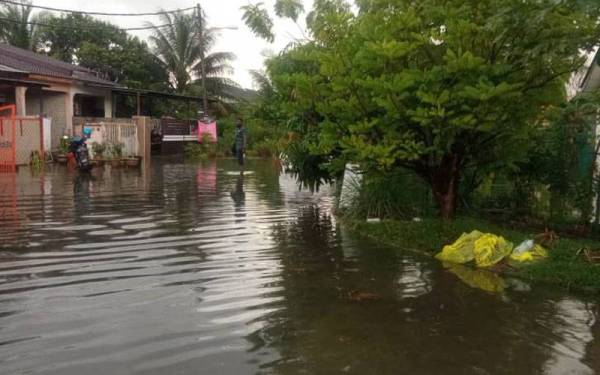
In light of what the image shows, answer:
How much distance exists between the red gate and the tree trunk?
1486cm

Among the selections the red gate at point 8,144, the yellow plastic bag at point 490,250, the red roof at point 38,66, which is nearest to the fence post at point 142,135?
the red roof at point 38,66

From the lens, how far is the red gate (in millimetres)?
19797

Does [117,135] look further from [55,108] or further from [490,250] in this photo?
[490,250]

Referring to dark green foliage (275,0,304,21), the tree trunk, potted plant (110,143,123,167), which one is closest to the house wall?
potted plant (110,143,123,167)

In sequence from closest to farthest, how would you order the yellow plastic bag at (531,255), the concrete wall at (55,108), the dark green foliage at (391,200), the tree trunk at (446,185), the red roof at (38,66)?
the yellow plastic bag at (531,255) → the tree trunk at (446,185) → the dark green foliage at (391,200) → the red roof at (38,66) → the concrete wall at (55,108)

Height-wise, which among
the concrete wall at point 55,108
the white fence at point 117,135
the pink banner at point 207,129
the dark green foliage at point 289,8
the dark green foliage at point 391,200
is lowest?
the dark green foliage at point 391,200

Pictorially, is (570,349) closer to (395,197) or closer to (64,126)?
(395,197)

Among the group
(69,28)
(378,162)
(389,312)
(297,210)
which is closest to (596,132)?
(378,162)

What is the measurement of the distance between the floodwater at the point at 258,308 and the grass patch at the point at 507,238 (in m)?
0.31

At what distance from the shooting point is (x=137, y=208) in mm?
11750

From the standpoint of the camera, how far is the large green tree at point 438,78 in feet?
24.1

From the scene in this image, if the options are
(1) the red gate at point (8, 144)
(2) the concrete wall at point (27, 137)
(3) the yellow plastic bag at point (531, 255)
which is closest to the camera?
(3) the yellow plastic bag at point (531, 255)

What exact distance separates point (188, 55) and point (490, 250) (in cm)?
3295

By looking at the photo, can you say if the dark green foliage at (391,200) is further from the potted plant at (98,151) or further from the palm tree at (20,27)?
the palm tree at (20,27)
